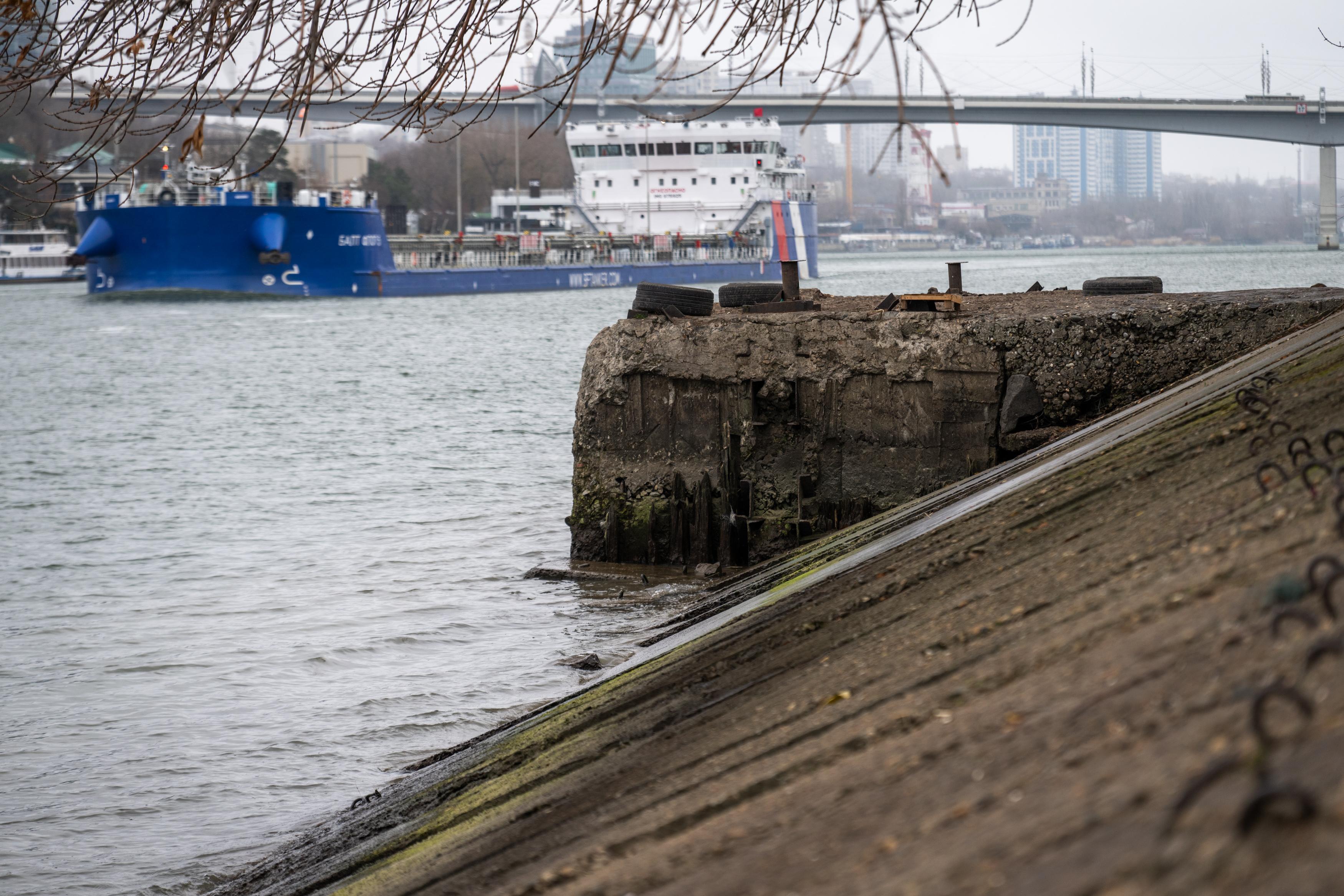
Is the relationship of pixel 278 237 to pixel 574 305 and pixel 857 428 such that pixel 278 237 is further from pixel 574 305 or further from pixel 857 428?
pixel 857 428

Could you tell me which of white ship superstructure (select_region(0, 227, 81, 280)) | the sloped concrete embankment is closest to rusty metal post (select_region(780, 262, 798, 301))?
→ the sloped concrete embankment

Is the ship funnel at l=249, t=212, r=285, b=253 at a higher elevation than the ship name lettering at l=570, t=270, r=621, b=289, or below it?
higher

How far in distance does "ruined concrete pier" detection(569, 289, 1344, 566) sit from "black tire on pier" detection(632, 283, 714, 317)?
Result: 0.13m

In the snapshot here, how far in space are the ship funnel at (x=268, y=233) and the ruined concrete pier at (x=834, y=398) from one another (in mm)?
45660

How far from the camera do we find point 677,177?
66062 millimetres

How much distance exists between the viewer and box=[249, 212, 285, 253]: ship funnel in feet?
166

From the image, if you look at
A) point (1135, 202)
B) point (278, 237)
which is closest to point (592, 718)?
point (278, 237)

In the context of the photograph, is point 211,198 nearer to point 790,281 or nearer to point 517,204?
point 517,204

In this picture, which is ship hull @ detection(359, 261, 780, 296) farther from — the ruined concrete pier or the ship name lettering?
the ruined concrete pier

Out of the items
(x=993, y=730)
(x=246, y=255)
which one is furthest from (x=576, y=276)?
(x=993, y=730)

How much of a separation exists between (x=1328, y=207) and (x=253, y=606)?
8618 centimetres

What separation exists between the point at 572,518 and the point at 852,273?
67.7 metres

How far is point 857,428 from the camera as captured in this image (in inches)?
300

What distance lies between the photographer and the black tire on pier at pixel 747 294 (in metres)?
9.23
